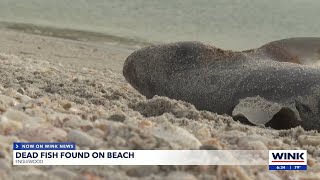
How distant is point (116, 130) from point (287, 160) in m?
1.02

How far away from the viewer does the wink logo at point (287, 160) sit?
3145mm

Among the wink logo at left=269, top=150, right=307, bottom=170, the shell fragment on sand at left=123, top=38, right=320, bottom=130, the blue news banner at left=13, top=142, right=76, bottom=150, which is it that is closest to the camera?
the blue news banner at left=13, top=142, right=76, bottom=150

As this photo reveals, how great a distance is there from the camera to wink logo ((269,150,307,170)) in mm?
3145

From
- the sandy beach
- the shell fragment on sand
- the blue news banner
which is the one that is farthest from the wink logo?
the shell fragment on sand

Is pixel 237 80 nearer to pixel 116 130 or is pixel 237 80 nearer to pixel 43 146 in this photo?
pixel 116 130

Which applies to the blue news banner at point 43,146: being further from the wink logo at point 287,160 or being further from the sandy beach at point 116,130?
the wink logo at point 287,160

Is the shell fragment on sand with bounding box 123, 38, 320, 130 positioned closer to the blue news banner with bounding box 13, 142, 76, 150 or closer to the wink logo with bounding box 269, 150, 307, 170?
the wink logo with bounding box 269, 150, 307, 170

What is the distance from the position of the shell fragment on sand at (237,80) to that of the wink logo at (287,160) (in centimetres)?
120

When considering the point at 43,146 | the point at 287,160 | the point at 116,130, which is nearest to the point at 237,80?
the point at 287,160

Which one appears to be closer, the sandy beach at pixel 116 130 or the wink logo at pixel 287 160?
the sandy beach at pixel 116 130

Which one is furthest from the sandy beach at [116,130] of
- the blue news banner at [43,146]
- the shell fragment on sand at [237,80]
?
the shell fragment on sand at [237,80]

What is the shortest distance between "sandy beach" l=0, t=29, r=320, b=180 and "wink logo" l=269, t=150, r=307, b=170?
0.04 meters

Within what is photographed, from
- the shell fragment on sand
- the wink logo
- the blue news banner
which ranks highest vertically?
the shell fragment on sand

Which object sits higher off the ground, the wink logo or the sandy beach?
the sandy beach
